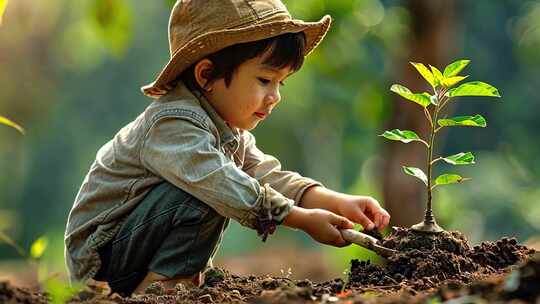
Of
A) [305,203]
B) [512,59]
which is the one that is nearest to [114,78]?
[512,59]

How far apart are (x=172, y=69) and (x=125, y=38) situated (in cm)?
240

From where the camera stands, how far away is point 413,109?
22.8ft

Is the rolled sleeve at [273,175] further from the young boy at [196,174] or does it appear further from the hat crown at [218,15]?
the hat crown at [218,15]

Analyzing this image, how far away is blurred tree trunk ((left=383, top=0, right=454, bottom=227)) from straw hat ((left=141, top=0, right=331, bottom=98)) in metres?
3.82

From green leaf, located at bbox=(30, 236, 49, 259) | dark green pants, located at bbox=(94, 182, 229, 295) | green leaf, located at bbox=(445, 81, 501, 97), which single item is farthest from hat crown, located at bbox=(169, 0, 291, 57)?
green leaf, located at bbox=(30, 236, 49, 259)

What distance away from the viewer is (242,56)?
319cm

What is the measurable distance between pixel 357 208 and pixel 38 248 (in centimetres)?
99

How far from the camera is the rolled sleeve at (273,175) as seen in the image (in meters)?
3.39

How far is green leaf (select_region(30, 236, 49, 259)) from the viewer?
2.64m

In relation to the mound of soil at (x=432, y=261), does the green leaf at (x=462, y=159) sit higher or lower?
higher

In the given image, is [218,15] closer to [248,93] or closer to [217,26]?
[217,26]

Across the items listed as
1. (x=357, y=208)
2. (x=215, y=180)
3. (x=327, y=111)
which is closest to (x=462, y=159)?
(x=357, y=208)

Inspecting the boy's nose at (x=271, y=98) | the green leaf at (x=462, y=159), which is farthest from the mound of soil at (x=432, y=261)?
the boy's nose at (x=271, y=98)

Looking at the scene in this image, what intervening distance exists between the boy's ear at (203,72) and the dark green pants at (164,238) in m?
0.36
